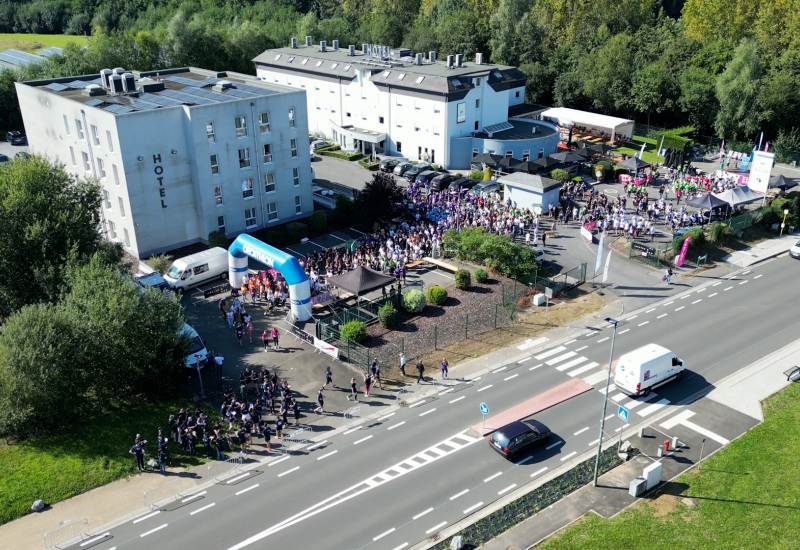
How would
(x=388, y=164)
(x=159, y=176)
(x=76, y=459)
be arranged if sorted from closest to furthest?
(x=76, y=459), (x=159, y=176), (x=388, y=164)

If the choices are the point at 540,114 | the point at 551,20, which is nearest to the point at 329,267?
the point at 540,114

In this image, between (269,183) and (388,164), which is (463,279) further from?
(388,164)

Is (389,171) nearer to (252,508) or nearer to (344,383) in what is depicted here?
(344,383)

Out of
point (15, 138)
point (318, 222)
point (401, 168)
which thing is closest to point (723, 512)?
point (318, 222)

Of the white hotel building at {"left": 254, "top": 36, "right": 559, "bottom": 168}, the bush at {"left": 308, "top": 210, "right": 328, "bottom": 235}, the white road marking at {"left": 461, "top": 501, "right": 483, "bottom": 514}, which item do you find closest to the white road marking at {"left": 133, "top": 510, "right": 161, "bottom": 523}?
the white road marking at {"left": 461, "top": 501, "right": 483, "bottom": 514}

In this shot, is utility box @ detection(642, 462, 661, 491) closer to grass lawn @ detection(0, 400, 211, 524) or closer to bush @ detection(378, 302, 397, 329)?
bush @ detection(378, 302, 397, 329)
